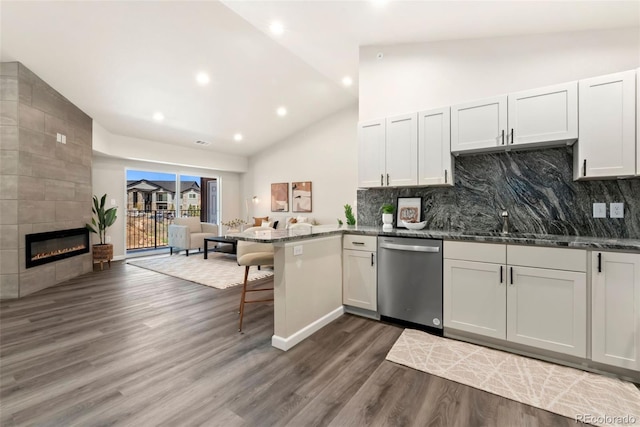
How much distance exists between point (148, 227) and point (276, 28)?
6.41 m

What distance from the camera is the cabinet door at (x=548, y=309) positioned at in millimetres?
1968

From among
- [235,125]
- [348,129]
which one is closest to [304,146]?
[348,129]

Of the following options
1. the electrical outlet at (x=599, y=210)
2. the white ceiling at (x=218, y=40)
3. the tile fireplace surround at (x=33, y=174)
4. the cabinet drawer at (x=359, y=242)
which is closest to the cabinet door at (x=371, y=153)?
the cabinet drawer at (x=359, y=242)

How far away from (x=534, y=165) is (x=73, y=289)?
6030mm

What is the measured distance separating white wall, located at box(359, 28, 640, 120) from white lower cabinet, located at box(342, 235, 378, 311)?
167 cm

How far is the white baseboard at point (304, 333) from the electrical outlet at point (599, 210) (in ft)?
8.23

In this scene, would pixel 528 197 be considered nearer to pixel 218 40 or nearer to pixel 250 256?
pixel 250 256

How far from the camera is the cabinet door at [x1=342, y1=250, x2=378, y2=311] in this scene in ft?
9.38

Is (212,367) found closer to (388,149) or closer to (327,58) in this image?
(388,149)

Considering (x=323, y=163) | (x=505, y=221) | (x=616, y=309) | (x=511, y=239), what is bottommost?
(x=616, y=309)

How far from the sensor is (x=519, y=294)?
2156 millimetres

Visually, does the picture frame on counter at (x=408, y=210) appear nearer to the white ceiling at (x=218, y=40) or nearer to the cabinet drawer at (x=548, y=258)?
the cabinet drawer at (x=548, y=258)

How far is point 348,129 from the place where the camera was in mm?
6598

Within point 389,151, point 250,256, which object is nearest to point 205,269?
point 250,256
